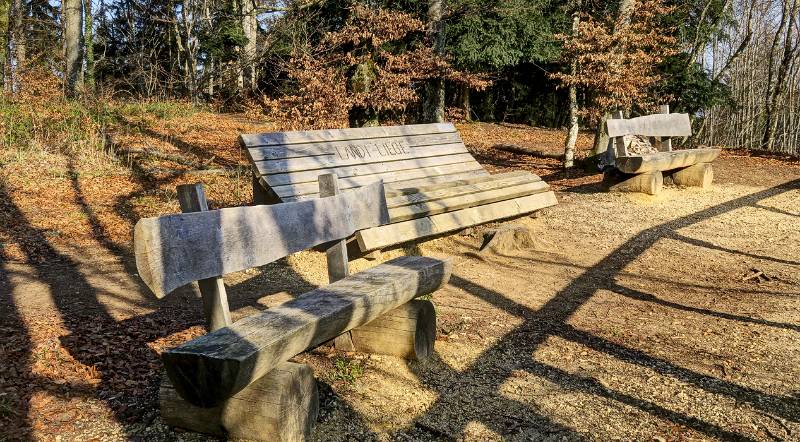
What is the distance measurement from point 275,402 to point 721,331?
12.2ft

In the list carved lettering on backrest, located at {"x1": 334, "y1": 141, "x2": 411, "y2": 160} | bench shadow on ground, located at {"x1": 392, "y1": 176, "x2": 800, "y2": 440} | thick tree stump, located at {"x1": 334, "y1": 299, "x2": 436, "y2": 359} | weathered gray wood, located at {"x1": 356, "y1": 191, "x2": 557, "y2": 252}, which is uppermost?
carved lettering on backrest, located at {"x1": 334, "y1": 141, "x2": 411, "y2": 160}

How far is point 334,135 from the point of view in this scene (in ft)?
27.2

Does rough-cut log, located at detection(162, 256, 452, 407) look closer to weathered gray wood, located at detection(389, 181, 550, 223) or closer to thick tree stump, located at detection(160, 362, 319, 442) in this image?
thick tree stump, located at detection(160, 362, 319, 442)

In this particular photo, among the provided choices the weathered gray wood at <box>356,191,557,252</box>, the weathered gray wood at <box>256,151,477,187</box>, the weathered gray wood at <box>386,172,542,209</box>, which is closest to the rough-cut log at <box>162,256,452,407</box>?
the weathered gray wood at <box>356,191,557,252</box>

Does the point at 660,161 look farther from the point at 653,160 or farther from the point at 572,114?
the point at 572,114

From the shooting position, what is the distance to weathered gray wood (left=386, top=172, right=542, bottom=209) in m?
7.32


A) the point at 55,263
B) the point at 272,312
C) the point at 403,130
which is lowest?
the point at 55,263

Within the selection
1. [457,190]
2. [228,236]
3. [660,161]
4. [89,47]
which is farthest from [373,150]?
[89,47]

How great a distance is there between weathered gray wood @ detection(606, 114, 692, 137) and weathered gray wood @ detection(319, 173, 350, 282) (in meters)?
A: 7.04

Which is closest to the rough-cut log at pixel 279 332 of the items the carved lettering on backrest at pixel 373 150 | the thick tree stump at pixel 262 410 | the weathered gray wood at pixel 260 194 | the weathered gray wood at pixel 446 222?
the thick tree stump at pixel 262 410

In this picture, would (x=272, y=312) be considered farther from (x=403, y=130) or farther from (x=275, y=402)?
(x=403, y=130)

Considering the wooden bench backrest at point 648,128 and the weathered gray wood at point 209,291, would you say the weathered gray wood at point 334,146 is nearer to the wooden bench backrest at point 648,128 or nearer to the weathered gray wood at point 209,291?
the wooden bench backrest at point 648,128

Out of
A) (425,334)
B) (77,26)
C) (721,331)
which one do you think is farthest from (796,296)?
(77,26)

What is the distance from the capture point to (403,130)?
30.4ft
